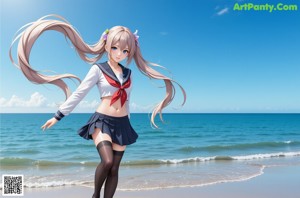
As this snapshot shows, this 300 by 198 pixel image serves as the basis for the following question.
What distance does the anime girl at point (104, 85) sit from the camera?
10.3ft

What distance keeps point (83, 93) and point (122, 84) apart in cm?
38

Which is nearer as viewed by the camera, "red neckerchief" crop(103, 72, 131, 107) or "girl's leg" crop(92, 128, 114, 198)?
"girl's leg" crop(92, 128, 114, 198)

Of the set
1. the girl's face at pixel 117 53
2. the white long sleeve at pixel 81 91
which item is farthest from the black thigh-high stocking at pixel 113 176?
the girl's face at pixel 117 53

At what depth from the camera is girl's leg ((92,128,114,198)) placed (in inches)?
120

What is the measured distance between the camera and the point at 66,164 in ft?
32.4

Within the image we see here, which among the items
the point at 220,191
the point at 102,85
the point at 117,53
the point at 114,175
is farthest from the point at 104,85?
the point at 220,191

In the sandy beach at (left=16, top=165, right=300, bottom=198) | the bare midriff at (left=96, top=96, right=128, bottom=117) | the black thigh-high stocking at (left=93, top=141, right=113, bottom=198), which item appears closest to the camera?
the black thigh-high stocking at (left=93, top=141, right=113, bottom=198)

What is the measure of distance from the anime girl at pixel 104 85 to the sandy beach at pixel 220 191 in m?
2.09

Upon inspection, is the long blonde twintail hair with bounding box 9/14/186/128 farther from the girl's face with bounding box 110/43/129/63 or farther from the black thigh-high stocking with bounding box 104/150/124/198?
the black thigh-high stocking with bounding box 104/150/124/198

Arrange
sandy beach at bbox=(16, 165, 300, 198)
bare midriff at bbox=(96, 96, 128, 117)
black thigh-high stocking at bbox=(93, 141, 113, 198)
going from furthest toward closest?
sandy beach at bbox=(16, 165, 300, 198), bare midriff at bbox=(96, 96, 128, 117), black thigh-high stocking at bbox=(93, 141, 113, 198)

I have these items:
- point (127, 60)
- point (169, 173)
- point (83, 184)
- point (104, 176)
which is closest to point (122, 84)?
point (127, 60)

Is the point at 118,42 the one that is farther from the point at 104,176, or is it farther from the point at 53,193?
the point at 53,193

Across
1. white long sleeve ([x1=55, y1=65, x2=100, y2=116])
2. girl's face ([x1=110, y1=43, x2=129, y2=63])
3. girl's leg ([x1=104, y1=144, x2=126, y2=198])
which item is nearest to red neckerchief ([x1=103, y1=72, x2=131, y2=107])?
white long sleeve ([x1=55, y1=65, x2=100, y2=116])

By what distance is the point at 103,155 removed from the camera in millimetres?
3068
